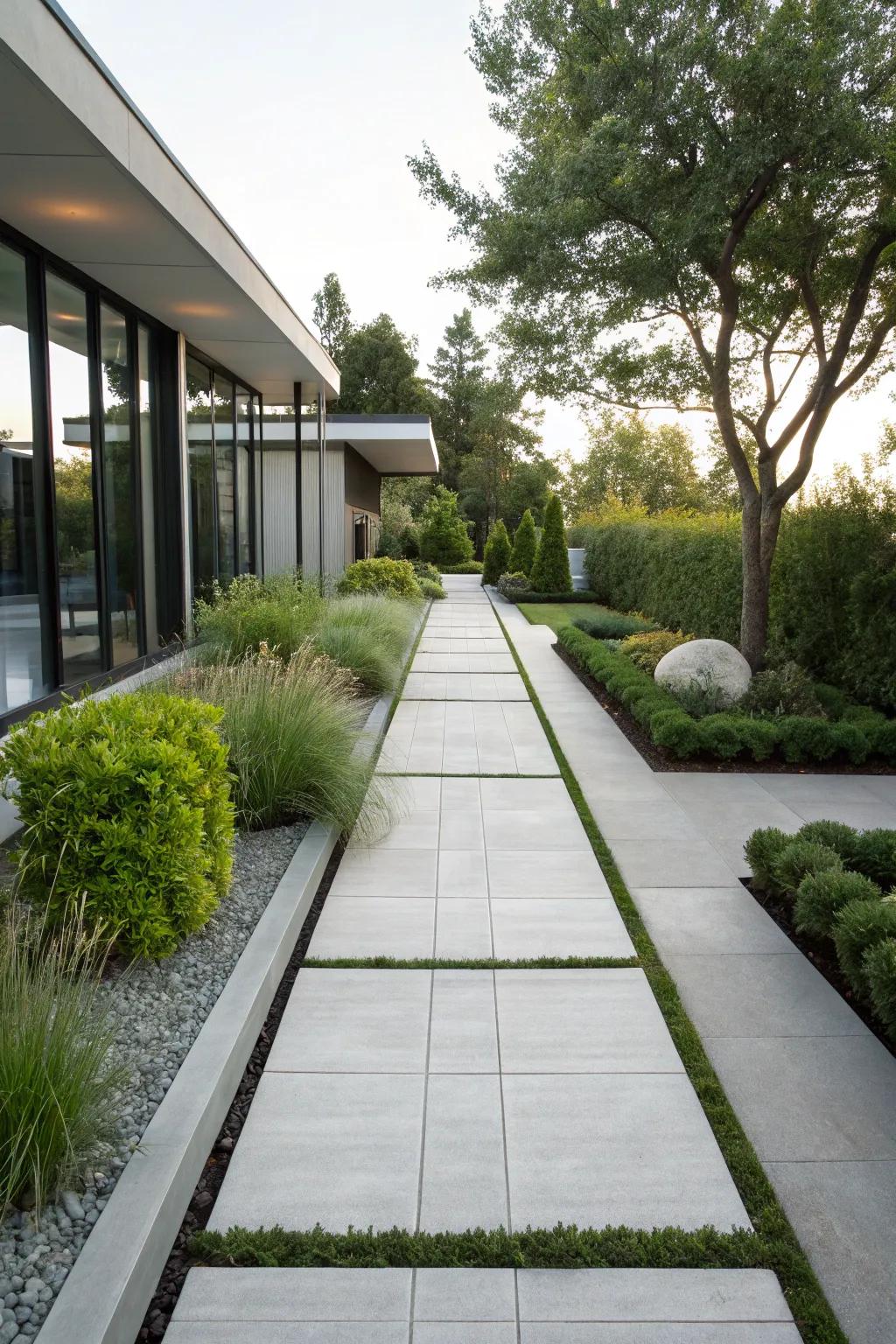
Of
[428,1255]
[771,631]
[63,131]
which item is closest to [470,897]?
[428,1255]

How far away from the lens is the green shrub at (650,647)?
1049cm

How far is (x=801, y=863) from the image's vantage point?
4191 millimetres

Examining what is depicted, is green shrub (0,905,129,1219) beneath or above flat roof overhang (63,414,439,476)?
beneath

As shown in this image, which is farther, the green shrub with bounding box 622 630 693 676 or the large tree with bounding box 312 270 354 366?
the large tree with bounding box 312 270 354 366

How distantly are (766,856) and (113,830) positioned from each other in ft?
9.84

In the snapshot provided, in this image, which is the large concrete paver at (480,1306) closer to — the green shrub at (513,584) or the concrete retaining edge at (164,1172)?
the concrete retaining edge at (164,1172)

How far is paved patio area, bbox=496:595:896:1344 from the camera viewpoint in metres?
2.38

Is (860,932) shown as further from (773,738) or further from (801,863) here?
(773,738)

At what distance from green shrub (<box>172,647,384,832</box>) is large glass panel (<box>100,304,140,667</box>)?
3.10m

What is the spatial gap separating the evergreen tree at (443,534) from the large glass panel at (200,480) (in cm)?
2579

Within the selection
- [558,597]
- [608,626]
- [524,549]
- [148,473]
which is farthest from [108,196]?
[524,549]

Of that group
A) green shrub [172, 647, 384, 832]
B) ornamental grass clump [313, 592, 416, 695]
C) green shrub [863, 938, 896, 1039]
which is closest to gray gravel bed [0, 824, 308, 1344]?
green shrub [172, 647, 384, 832]

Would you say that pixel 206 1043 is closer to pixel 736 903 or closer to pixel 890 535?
pixel 736 903

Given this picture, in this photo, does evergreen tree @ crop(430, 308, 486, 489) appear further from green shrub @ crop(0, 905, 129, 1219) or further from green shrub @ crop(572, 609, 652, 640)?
green shrub @ crop(0, 905, 129, 1219)
